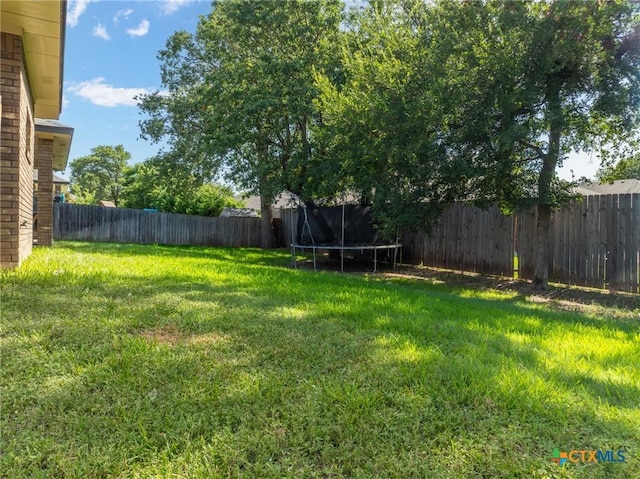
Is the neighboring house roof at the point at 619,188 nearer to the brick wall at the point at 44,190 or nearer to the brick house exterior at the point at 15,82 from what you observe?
the brick house exterior at the point at 15,82

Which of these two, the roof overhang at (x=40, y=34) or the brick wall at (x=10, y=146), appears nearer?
the roof overhang at (x=40, y=34)

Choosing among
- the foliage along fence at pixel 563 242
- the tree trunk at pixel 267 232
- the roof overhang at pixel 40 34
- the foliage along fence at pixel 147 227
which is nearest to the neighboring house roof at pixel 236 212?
the foliage along fence at pixel 147 227

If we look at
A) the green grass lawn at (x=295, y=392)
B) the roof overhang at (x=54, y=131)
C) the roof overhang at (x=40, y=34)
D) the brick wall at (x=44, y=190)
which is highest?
the roof overhang at (x=40, y=34)

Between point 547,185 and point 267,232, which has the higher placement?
point 547,185

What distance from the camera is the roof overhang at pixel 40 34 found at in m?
4.12

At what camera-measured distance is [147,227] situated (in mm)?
15250

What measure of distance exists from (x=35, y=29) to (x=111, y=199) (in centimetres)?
4995

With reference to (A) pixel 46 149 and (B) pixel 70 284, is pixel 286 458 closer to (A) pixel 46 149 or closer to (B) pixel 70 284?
(B) pixel 70 284

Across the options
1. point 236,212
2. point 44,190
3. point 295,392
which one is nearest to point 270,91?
point 44,190

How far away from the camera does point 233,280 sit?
5.64m

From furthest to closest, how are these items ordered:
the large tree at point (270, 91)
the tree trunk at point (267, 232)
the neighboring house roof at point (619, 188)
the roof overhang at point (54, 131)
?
the tree trunk at point (267, 232) → the neighboring house roof at point (619, 188) → the large tree at point (270, 91) → the roof overhang at point (54, 131)

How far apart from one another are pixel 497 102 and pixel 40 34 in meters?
6.27

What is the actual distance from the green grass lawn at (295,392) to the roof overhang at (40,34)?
9.66 feet

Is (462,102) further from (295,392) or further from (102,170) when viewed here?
(102,170)
